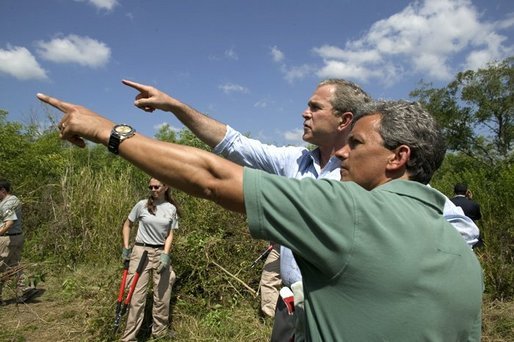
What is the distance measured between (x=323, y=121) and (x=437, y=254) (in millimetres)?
1431

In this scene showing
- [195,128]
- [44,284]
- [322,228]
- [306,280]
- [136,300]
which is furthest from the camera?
[44,284]

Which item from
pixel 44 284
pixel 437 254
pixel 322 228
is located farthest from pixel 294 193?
pixel 44 284

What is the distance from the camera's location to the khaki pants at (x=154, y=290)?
5446 mm

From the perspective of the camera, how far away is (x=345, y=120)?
2.47 metres

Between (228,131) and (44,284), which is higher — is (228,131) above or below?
above

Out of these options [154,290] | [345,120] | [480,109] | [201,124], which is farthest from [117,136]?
[480,109]

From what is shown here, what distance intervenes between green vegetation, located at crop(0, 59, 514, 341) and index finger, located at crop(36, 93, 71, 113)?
2769 mm

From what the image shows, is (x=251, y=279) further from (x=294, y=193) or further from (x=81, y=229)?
(x=294, y=193)

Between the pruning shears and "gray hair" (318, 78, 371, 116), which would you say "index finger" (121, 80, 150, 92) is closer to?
"gray hair" (318, 78, 371, 116)

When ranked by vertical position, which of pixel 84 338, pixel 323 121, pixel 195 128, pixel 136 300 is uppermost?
pixel 323 121

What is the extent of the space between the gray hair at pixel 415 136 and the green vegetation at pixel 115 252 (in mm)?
3566

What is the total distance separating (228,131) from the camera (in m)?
2.54

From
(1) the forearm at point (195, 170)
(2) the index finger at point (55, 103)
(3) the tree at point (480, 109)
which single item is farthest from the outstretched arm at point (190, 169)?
(3) the tree at point (480, 109)

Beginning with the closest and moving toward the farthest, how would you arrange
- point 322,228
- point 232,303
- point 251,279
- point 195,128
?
point 322,228, point 195,128, point 232,303, point 251,279
